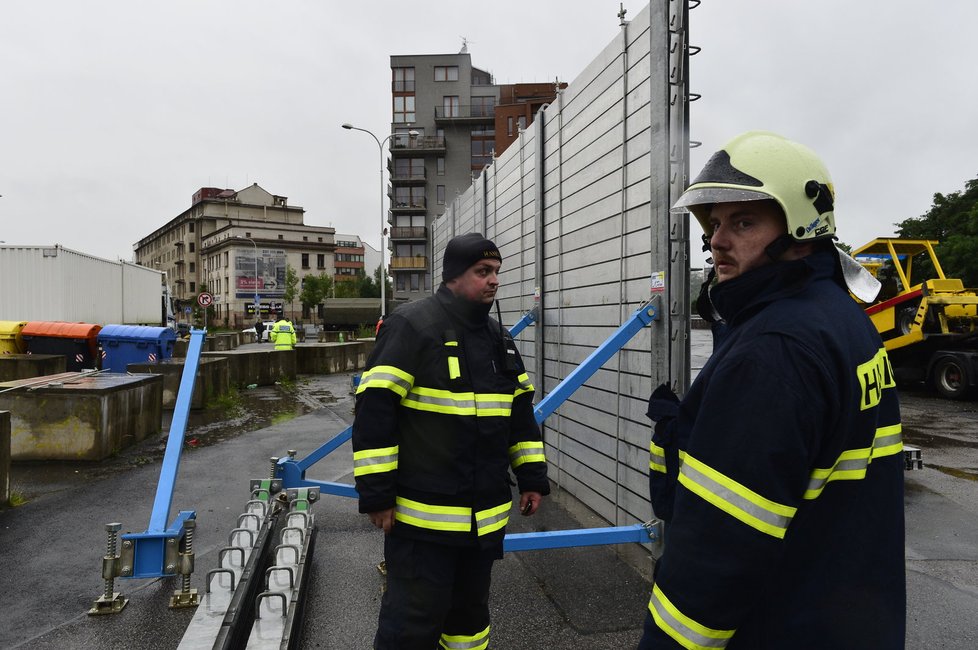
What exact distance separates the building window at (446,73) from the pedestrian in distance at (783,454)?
5966cm

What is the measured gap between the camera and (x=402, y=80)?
2250 inches

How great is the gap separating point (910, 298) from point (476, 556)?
14.1 metres

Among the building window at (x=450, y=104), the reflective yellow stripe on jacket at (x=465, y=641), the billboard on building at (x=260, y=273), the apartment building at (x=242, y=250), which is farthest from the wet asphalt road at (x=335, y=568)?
the billboard on building at (x=260, y=273)

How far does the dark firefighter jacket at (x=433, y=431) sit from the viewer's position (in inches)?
96.6

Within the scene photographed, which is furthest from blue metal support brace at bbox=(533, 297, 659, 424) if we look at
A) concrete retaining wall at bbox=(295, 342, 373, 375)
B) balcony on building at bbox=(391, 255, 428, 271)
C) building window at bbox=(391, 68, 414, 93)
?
building window at bbox=(391, 68, 414, 93)

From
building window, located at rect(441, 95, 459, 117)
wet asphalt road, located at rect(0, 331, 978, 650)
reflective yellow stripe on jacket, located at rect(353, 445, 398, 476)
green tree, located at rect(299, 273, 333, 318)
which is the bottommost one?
wet asphalt road, located at rect(0, 331, 978, 650)

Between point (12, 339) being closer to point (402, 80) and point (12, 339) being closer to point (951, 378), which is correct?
point (951, 378)

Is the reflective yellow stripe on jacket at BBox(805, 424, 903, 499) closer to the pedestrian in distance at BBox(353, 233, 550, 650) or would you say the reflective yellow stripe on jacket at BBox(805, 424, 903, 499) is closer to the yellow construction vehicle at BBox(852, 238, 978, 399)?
the pedestrian in distance at BBox(353, 233, 550, 650)

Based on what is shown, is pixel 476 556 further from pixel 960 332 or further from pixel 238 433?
pixel 960 332

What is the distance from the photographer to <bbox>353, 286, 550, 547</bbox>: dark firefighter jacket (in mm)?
2453

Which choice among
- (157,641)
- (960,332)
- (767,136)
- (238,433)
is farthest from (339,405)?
(960,332)

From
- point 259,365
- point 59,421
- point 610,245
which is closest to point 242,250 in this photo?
point 259,365

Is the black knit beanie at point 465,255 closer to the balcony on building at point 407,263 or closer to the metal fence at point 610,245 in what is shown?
the metal fence at point 610,245

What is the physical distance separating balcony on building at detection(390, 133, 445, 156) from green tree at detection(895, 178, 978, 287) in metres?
35.7
